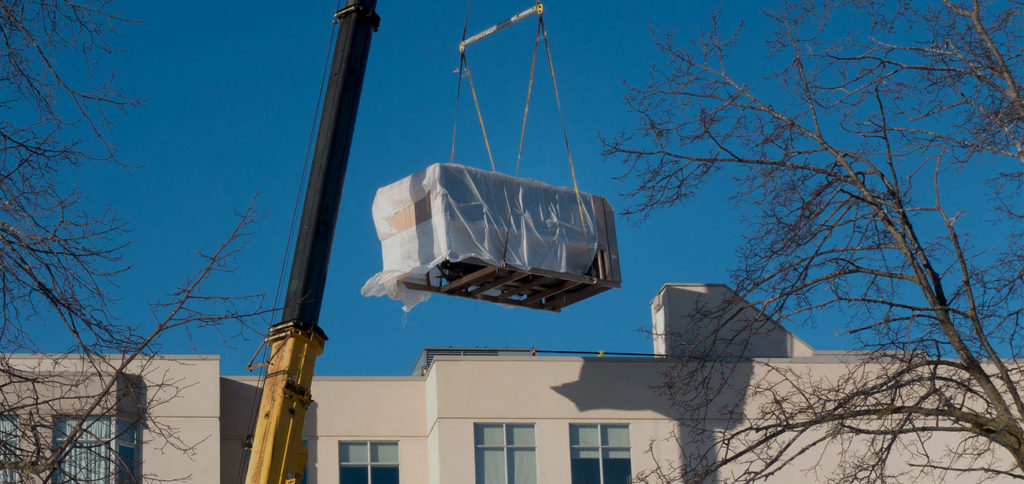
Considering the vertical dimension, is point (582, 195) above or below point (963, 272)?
above

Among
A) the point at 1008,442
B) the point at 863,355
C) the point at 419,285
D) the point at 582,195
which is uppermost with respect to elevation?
the point at 582,195

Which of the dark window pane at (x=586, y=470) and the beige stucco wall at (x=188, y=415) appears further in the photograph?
the dark window pane at (x=586, y=470)

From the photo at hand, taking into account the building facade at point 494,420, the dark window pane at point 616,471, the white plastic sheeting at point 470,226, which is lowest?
the dark window pane at point 616,471

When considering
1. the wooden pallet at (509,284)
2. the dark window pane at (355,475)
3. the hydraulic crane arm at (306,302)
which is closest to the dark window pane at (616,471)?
the dark window pane at (355,475)

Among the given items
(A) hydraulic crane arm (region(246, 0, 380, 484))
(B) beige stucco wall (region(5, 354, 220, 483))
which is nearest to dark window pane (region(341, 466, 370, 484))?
(B) beige stucco wall (region(5, 354, 220, 483))

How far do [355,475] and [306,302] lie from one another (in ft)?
35.5

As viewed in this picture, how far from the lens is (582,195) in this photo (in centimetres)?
1984

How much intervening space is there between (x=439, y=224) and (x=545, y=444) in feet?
30.0

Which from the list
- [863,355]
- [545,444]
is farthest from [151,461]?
[863,355]

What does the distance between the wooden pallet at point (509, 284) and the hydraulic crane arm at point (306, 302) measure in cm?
227

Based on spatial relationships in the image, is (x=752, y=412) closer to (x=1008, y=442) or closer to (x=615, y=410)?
(x=615, y=410)

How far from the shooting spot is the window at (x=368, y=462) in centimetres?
2583

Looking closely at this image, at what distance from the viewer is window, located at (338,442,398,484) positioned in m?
25.8

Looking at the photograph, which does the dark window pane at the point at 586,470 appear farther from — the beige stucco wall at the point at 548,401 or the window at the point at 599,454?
the beige stucco wall at the point at 548,401
